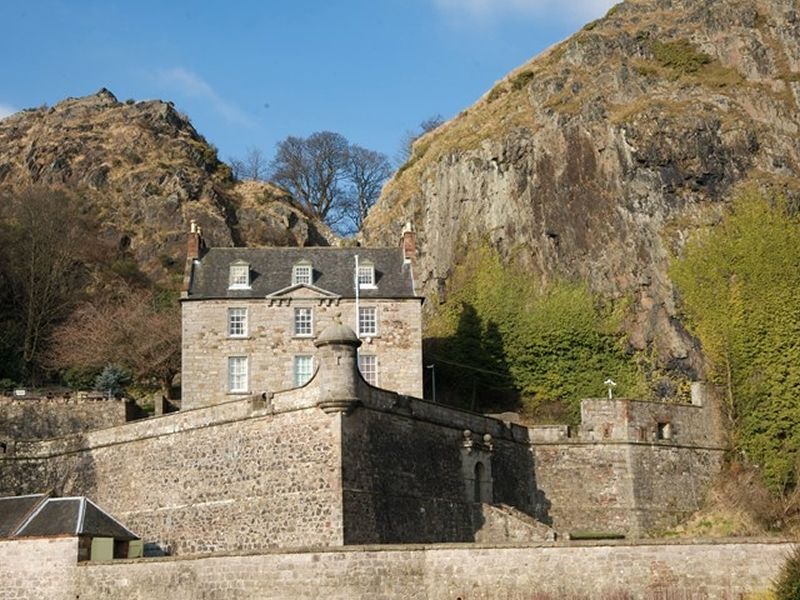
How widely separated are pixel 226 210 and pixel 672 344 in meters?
33.7

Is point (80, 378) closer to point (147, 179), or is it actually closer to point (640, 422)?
point (147, 179)

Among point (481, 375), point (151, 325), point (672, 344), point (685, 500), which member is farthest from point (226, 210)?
point (685, 500)

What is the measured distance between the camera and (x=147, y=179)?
75.6 m

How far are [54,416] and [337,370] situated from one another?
58.1 feet

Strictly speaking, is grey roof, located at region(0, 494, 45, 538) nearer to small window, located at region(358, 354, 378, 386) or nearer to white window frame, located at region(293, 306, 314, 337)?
white window frame, located at region(293, 306, 314, 337)

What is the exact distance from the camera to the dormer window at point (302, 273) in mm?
47250

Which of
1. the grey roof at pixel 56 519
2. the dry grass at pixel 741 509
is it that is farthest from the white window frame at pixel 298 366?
the dry grass at pixel 741 509

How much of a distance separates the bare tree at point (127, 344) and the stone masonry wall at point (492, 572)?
79.3ft

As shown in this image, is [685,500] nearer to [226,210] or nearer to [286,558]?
[286,558]

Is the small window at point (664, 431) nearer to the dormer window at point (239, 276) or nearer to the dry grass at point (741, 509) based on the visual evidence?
the dry grass at point (741, 509)

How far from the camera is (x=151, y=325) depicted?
54.7 meters

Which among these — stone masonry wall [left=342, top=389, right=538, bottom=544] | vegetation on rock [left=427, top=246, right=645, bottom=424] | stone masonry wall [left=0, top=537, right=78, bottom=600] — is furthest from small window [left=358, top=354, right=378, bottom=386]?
stone masonry wall [left=0, top=537, right=78, bottom=600]

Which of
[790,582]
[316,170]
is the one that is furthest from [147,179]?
[790,582]

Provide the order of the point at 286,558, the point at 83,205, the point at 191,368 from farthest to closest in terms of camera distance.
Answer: the point at 83,205 < the point at 191,368 < the point at 286,558
